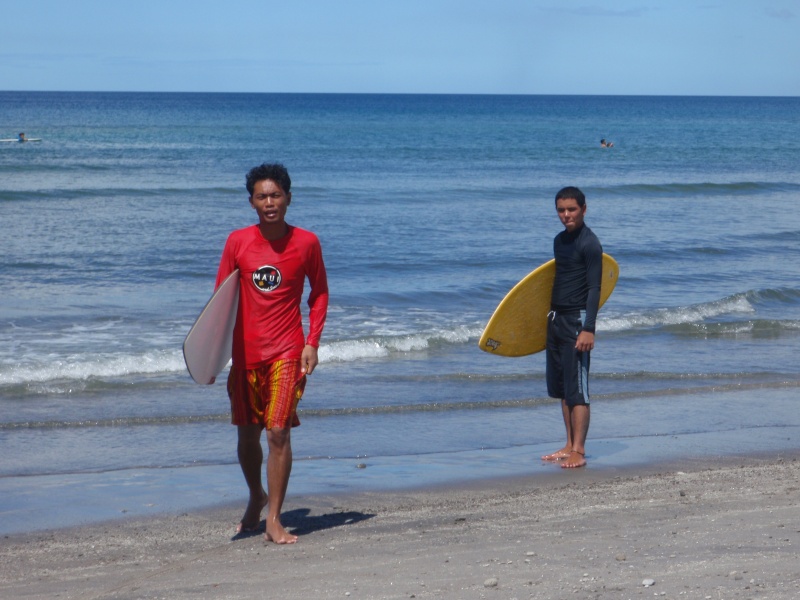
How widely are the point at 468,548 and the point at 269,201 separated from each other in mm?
1801

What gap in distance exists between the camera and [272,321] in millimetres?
4715

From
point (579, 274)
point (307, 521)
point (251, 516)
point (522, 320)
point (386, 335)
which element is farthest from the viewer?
point (386, 335)

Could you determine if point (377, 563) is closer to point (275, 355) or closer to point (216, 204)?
point (275, 355)

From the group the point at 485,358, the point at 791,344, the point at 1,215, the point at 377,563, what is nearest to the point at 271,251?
the point at 377,563

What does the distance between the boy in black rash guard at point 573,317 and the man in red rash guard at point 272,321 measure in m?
2.09

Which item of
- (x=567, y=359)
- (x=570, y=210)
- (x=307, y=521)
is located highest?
(x=570, y=210)

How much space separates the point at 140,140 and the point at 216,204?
2458 centimetres

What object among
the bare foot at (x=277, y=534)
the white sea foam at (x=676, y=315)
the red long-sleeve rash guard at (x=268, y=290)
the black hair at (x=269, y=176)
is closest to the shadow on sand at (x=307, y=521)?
the bare foot at (x=277, y=534)

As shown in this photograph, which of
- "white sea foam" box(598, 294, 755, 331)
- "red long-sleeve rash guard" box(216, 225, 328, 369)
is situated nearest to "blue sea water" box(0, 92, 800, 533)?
"white sea foam" box(598, 294, 755, 331)

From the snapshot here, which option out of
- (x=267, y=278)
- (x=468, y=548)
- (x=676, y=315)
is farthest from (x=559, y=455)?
(x=676, y=315)

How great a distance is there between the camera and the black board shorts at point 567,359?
21.2 ft

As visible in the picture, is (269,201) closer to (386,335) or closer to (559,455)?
(559,455)

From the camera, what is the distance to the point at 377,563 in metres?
4.37

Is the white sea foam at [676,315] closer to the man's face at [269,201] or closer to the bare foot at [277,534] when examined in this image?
the bare foot at [277,534]
